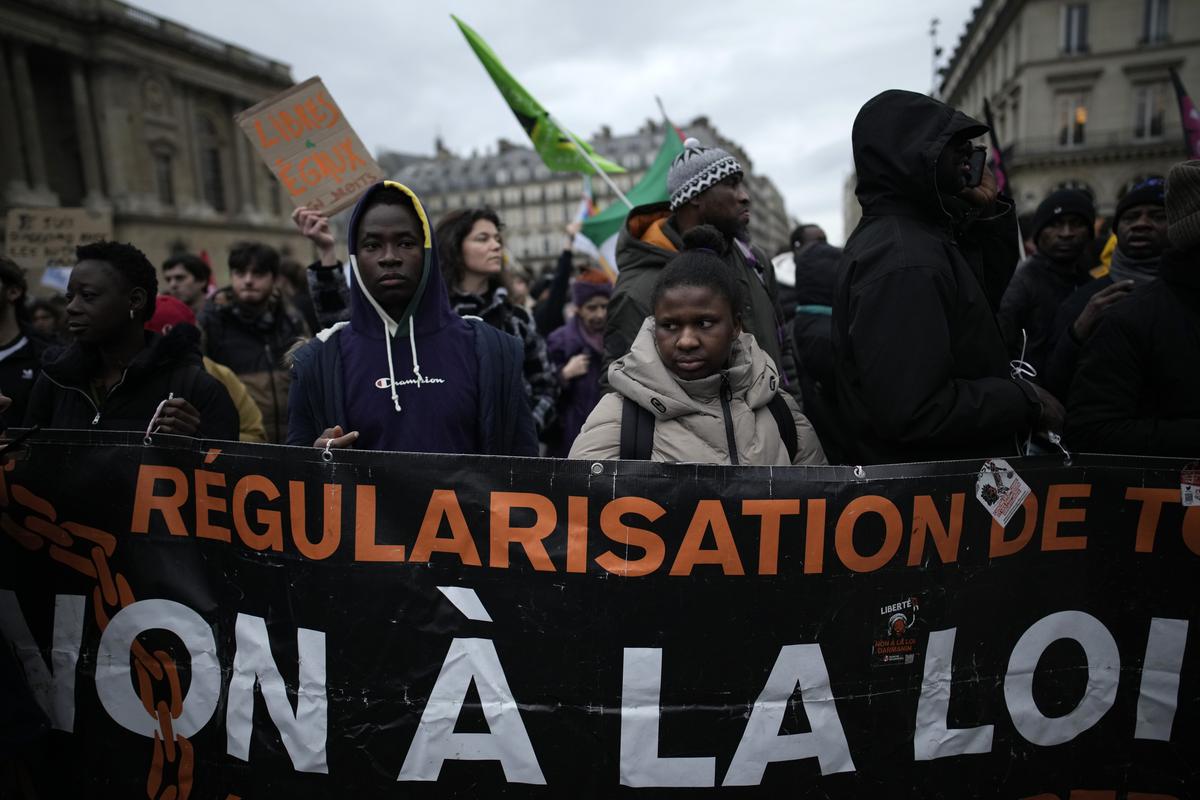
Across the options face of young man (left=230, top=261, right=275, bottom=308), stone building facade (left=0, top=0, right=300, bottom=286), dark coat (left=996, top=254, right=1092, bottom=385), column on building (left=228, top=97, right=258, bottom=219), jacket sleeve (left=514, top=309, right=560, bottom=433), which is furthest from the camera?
column on building (left=228, top=97, right=258, bottom=219)

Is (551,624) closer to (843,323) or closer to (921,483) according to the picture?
(921,483)

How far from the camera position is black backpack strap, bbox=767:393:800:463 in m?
2.27

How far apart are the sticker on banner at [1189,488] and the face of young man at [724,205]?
5.65 ft

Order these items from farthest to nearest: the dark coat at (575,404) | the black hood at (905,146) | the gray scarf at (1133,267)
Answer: the dark coat at (575,404), the gray scarf at (1133,267), the black hood at (905,146)

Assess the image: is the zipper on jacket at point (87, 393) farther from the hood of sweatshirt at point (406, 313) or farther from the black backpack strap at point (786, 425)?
the black backpack strap at point (786, 425)

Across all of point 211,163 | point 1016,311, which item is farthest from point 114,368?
point 211,163

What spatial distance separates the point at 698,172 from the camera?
121 inches

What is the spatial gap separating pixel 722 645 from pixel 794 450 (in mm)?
680

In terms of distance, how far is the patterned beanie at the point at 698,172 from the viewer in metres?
3.07

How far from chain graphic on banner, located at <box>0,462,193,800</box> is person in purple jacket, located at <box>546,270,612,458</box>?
2739 mm

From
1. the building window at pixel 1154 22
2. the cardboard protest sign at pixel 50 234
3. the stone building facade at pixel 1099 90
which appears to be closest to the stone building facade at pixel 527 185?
the stone building facade at pixel 1099 90

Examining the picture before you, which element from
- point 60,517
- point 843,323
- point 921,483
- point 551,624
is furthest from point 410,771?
point 843,323

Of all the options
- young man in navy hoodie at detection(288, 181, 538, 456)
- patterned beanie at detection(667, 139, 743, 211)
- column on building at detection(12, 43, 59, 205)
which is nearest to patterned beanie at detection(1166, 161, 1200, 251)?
patterned beanie at detection(667, 139, 743, 211)

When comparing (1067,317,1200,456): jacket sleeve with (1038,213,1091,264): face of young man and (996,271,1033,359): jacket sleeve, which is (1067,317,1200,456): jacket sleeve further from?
(1038,213,1091,264): face of young man
